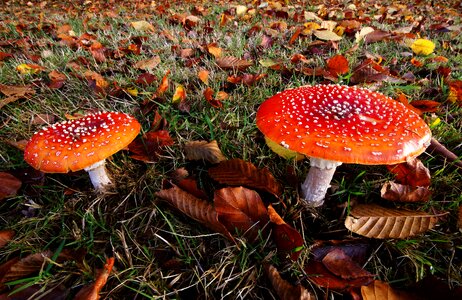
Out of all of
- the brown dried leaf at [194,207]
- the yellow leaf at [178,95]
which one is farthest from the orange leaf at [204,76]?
the brown dried leaf at [194,207]

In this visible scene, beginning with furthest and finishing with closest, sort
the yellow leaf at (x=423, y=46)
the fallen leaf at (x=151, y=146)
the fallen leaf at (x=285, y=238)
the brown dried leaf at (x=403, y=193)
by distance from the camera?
1. the yellow leaf at (x=423, y=46)
2. the fallen leaf at (x=151, y=146)
3. the brown dried leaf at (x=403, y=193)
4. the fallen leaf at (x=285, y=238)

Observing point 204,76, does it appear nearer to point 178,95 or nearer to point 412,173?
point 178,95

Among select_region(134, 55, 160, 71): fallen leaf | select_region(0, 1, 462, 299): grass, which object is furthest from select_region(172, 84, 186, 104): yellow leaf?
select_region(134, 55, 160, 71): fallen leaf

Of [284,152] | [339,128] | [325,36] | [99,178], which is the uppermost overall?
[339,128]

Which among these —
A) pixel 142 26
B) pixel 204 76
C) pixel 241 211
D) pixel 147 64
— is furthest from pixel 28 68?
pixel 241 211

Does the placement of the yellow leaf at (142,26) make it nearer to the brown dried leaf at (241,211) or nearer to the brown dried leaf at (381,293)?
the brown dried leaf at (241,211)

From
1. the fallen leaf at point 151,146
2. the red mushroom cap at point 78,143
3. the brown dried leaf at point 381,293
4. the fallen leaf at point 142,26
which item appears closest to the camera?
the brown dried leaf at point 381,293
